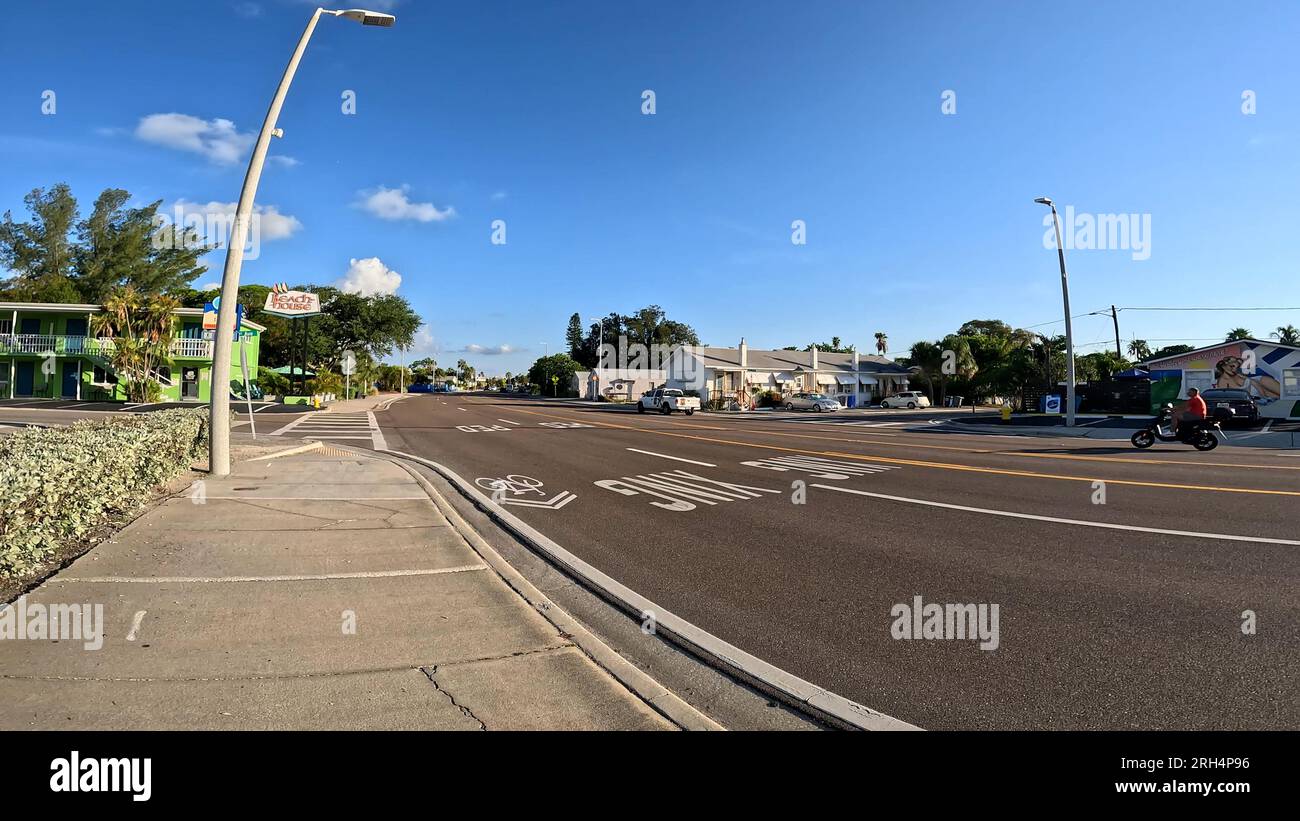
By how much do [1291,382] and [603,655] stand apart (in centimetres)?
4163

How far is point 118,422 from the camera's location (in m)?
8.52

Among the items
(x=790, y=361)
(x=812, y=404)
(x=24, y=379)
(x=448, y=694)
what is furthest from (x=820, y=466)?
(x=790, y=361)

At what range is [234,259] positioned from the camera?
31.0 feet

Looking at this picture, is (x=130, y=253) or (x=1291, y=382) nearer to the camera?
(x=1291, y=382)

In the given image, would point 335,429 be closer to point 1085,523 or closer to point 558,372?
point 1085,523

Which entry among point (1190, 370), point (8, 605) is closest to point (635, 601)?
point (8, 605)

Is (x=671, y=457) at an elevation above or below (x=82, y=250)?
below

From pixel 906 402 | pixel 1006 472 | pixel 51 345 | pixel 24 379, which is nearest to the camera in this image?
pixel 1006 472

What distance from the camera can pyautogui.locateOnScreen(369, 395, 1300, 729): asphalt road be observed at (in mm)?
3316

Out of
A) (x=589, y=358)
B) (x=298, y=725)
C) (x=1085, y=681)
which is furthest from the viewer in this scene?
(x=589, y=358)

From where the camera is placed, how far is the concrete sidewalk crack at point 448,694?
296cm
